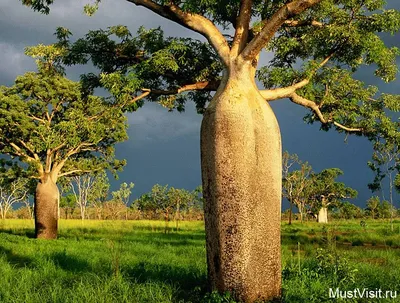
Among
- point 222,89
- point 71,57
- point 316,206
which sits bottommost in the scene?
point 316,206

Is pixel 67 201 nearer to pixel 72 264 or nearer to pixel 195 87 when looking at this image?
pixel 72 264

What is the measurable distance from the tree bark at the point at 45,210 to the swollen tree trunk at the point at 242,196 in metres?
14.7

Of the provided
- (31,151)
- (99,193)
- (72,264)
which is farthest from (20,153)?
(99,193)

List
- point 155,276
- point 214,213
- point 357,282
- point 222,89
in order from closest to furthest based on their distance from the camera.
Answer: point 214,213, point 222,89, point 357,282, point 155,276

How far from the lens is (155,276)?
7168 millimetres

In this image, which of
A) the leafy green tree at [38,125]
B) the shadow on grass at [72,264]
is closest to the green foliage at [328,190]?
the leafy green tree at [38,125]

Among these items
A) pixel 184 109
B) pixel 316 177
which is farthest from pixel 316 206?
pixel 184 109

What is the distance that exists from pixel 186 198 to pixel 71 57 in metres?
62.2

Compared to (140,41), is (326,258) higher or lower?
lower

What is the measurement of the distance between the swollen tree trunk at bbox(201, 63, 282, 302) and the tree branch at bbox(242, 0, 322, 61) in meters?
0.52

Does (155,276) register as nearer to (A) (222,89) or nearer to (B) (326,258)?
(B) (326,258)

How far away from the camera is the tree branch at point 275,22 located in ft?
18.6

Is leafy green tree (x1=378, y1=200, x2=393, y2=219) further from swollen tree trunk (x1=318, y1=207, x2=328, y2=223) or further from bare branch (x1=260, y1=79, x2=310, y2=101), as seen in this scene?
bare branch (x1=260, y1=79, x2=310, y2=101)

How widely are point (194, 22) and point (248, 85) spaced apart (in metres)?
1.24
